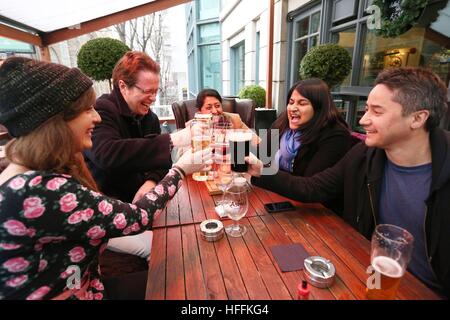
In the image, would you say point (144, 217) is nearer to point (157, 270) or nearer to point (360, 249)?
point (157, 270)

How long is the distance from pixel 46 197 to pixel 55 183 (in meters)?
0.05

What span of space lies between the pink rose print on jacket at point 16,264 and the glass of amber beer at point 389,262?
1.13 meters

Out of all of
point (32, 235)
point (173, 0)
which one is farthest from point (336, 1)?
point (32, 235)

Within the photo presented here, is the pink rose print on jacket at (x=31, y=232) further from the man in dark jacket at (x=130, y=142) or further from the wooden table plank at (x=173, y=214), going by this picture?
the man in dark jacket at (x=130, y=142)

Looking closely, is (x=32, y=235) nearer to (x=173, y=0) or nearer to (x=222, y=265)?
(x=222, y=265)

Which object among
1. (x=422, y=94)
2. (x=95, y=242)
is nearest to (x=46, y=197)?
(x=95, y=242)

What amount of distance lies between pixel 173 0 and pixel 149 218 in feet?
14.8

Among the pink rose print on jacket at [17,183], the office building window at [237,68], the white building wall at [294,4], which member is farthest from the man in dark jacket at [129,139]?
the office building window at [237,68]

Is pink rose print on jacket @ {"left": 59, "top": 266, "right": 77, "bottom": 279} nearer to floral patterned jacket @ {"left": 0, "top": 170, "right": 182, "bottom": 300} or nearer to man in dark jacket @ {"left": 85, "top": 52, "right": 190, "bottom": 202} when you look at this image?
floral patterned jacket @ {"left": 0, "top": 170, "right": 182, "bottom": 300}

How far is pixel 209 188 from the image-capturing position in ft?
5.53

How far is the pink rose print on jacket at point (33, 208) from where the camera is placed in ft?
2.53

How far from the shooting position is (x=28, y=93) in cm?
82

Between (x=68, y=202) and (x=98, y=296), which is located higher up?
(x=68, y=202)

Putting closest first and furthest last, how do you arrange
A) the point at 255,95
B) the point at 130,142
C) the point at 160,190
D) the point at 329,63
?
the point at 160,190 → the point at 130,142 → the point at 329,63 → the point at 255,95
